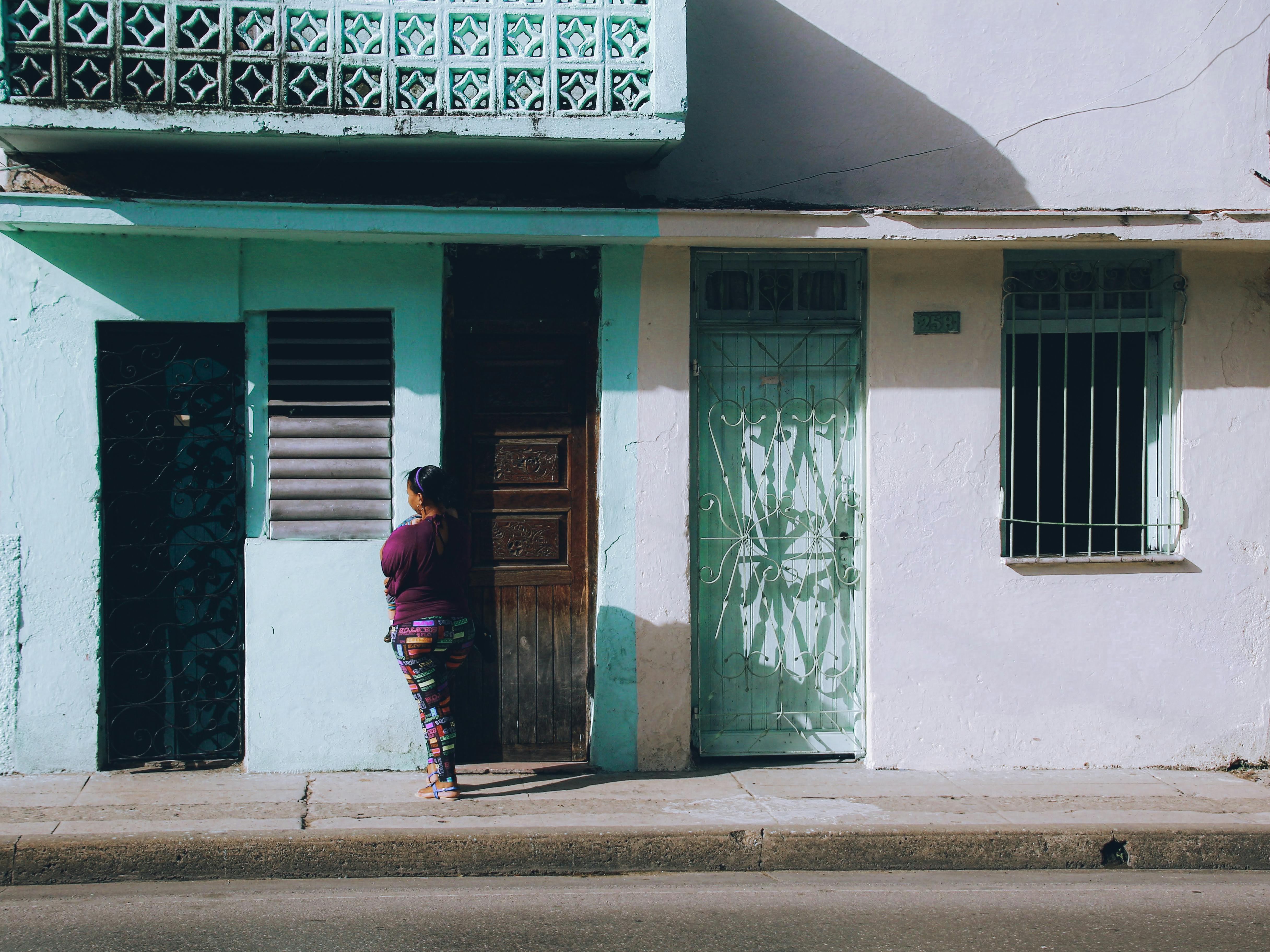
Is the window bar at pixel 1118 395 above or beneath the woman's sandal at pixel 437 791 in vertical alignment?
above

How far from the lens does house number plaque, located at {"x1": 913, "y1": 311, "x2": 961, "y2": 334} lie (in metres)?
6.29

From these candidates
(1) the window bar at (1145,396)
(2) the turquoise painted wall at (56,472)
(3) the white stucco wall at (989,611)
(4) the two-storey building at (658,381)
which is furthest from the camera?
(1) the window bar at (1145,396)

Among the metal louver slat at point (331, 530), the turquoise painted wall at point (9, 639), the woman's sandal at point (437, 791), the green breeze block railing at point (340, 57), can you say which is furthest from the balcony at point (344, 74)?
the woman's sandal at point (437, 791)

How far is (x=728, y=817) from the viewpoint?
5.22 meters

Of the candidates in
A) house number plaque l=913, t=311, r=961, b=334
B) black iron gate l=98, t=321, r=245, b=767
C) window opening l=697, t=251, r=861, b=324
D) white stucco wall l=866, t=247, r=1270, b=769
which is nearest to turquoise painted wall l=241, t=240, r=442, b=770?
black iron gate l=98, t=321, r=245, b=767

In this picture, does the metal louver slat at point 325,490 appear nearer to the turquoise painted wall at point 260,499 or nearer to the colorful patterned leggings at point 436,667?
the turquoise painted wall at point 260,499

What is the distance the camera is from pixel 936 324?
20.6 feet

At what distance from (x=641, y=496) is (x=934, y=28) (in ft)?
11.5

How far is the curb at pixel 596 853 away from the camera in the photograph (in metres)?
4.75

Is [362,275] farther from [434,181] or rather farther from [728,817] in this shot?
[728,817]

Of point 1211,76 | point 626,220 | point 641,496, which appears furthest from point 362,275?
point 1211,76

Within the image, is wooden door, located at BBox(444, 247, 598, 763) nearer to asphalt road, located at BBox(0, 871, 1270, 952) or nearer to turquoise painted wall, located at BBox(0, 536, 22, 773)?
asphalt road, located at BBox(0, 871, 1270, 952)

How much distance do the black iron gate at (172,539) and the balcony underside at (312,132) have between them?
3.42ft

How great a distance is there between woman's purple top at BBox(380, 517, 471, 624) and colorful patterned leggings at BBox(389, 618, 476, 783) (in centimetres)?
6
